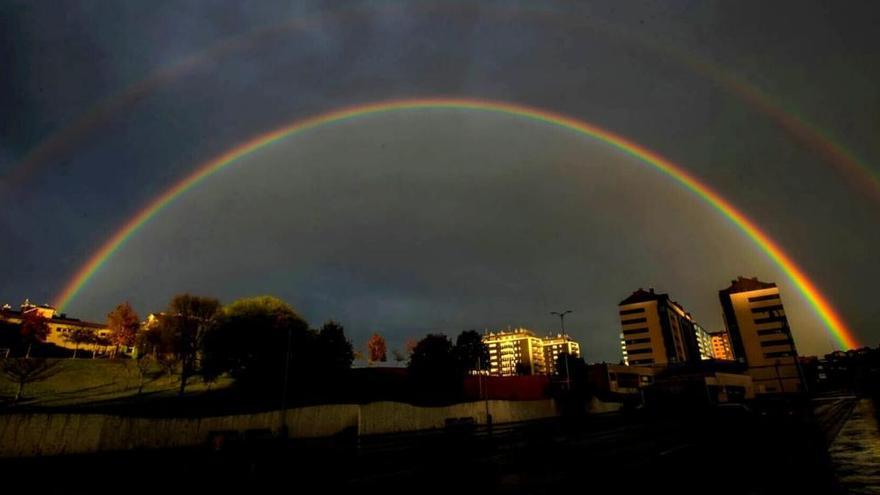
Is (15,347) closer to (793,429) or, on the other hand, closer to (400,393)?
Answer: (400,393)

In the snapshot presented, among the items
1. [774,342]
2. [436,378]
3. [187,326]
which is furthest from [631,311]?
[187,326]

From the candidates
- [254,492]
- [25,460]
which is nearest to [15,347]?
[25,460]

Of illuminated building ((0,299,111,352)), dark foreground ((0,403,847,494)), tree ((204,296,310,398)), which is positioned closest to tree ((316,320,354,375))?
tree ((204,296,310,398))

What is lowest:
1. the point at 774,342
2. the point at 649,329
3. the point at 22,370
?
the point at 22,370

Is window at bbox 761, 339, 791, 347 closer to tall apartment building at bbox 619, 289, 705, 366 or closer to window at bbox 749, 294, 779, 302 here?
window at bbox 749, 294, 779, 302

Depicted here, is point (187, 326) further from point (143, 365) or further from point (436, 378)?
point (436, 378)

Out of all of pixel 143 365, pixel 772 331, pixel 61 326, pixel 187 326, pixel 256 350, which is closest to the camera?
pixel 256 350
